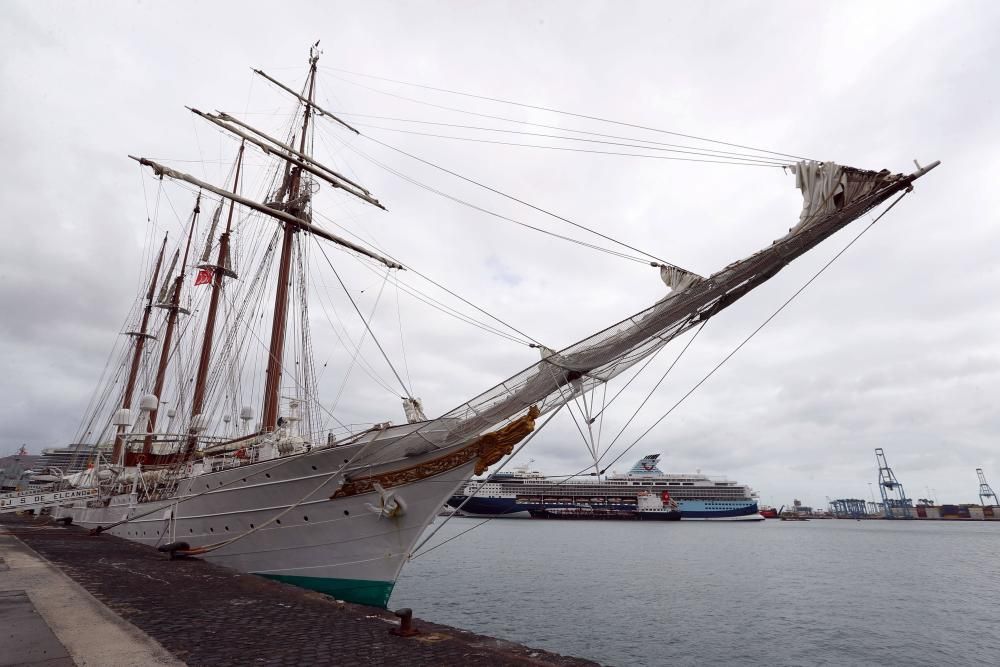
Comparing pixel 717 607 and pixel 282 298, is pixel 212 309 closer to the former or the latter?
pixel 282 298

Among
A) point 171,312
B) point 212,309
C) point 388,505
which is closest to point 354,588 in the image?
point 388,505

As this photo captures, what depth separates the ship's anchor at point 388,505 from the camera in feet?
35.9

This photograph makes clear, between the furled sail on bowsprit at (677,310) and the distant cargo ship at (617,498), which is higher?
the furled sail on bowsprit at (677,310)

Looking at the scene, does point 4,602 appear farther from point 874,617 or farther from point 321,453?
point 874,617

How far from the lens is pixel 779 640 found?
14.4m

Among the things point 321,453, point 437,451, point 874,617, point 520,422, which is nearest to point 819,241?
point 520,422

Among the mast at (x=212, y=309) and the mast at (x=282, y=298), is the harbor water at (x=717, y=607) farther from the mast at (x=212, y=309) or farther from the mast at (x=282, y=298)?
the mast at (x=212, y=309)

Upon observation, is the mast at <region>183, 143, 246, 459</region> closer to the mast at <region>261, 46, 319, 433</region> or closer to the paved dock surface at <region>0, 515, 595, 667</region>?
the mast at <region>261, 46, 319, 433</region>

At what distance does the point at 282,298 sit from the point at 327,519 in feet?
28.8

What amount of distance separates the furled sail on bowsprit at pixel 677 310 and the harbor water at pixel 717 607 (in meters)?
6.12

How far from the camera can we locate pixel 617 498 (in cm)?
9462

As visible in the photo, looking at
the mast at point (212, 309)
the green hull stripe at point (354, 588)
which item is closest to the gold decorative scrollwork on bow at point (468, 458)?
the green hull stripe at point (354, 588)

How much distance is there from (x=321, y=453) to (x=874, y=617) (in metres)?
19.7

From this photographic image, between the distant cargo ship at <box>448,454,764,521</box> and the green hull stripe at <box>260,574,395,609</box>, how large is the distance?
80083 mm
